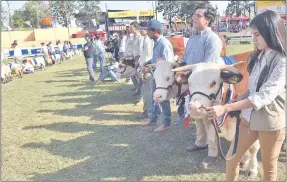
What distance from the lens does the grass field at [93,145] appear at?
392 centimetres

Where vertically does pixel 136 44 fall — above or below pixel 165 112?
above

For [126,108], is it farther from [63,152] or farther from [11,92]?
[11,92]

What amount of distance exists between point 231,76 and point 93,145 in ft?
9.51

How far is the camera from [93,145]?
5035mm

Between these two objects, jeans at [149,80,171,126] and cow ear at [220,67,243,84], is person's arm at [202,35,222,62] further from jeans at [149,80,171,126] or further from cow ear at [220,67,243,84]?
jeans at [149,80,171,126]

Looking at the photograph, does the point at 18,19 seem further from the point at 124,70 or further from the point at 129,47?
the point at 124,70

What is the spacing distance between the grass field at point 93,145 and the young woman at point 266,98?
4.22 feet

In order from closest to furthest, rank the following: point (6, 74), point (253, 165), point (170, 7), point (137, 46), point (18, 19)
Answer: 1. point (253, 165)
2. point (137, 46)
3. point (6, 74)
4. point (170, 7)
5. point (18, 19)

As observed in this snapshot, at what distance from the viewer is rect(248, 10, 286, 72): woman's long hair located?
7.24 ft

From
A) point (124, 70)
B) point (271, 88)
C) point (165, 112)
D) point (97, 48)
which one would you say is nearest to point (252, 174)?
point (271, 88)

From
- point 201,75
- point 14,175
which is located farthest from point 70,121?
point 201,75

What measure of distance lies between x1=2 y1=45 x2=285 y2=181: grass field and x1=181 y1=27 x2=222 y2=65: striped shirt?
1396 mm

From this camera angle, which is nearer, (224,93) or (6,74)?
(224,93)

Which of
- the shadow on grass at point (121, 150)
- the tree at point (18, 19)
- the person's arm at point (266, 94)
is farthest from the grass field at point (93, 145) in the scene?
the tree at point (18, 19)
